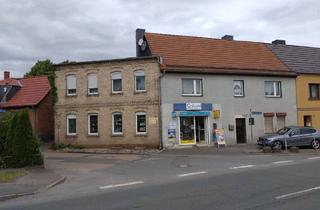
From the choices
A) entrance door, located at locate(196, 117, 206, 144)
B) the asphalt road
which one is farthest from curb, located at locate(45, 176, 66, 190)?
Answer: entrance door, located at locate(196, 117, 206, 144)

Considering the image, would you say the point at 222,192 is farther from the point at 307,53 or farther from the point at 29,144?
the point at 307,53

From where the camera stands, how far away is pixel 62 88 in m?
38.2

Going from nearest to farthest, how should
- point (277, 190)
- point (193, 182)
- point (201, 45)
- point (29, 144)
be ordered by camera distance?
point (277, 190) < point (193, 182) < point (29, 144) < point (201, 45)

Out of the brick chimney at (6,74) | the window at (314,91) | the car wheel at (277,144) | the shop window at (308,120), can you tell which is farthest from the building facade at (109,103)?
the brick chimney at (6,74)

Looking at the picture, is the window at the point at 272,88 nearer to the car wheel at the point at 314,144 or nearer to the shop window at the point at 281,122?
the shop window at the point at 281,122

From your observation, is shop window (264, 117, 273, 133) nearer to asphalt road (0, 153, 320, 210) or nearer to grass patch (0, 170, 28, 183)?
asphalt road (0, 153, 320, 210)

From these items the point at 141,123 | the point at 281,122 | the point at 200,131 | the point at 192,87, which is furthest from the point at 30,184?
the point at 281,122

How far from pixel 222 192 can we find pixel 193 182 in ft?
8.82

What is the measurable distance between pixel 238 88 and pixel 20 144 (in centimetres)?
2033

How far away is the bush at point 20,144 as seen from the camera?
21.8m

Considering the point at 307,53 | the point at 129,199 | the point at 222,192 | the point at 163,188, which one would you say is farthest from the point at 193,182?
the point at 307,53

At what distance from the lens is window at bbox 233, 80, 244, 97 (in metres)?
37.8

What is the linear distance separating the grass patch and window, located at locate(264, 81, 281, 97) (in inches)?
948

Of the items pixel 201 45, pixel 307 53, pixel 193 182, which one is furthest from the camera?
pixel 307 53
